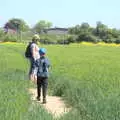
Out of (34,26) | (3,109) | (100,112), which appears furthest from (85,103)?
(34,26)

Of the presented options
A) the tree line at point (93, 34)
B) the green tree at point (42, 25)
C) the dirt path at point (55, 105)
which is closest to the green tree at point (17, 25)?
the green tree at point (42, 25)

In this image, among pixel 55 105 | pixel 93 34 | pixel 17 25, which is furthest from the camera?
pixel 17 25

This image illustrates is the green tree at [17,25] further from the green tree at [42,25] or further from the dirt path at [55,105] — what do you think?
the dirt path at [55,105]

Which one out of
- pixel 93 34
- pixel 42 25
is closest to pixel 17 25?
pixel 42 25

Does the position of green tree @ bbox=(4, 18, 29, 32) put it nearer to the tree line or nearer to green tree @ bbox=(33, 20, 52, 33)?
green tree @ bbox=(33, 20, 52, 33)

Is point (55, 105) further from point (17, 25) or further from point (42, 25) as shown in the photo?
point (42, 25)

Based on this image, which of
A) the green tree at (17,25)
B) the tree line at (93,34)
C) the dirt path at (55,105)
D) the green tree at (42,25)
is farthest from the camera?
the green tree at (42,25)

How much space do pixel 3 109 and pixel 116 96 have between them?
113 inches

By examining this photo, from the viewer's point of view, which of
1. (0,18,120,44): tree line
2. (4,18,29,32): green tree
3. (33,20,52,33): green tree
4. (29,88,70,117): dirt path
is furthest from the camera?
(33,20,52,33): green tree

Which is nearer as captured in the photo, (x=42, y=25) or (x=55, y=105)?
(x=55, y=105)

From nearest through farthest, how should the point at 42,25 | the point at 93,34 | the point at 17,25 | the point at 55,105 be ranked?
the point at 55,105
the point at 93,34
the point at 17,25
the point at 42,25

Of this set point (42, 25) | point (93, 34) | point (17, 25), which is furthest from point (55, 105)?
point (42, 25)

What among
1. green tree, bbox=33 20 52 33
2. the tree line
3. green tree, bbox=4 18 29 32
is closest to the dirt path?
the tree line

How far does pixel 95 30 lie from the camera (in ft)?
400
